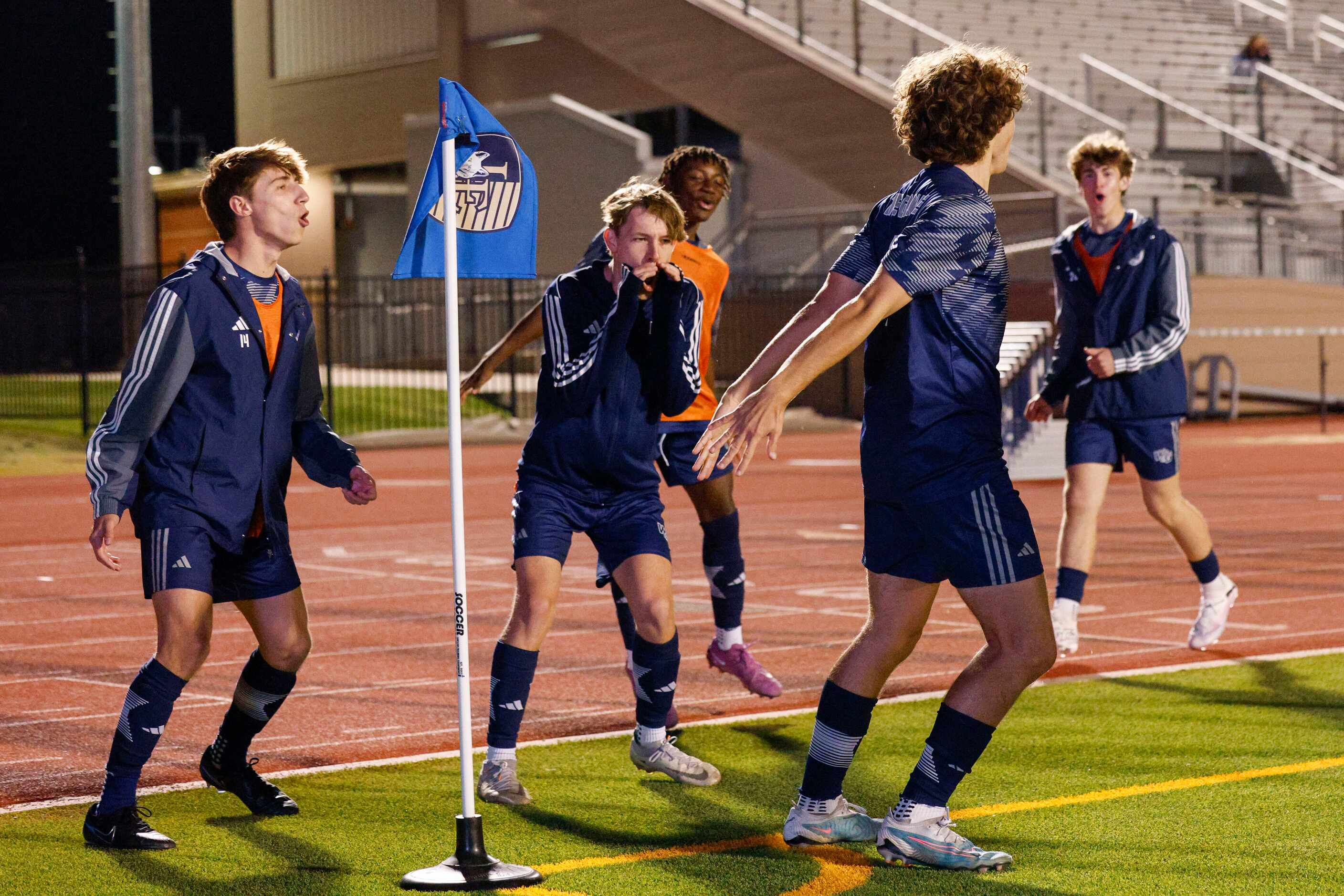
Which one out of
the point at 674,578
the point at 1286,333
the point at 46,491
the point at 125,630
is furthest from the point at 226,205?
the point at 1286,333

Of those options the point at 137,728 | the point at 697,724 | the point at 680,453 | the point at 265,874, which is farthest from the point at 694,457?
the point at 265,874

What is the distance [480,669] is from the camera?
8336 mm

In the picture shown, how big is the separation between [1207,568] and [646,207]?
13.1 feet

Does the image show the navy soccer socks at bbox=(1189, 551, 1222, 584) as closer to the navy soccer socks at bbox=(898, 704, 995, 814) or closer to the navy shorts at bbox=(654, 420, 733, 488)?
the navy shorts at bbox=(654, 420, 733, 488)

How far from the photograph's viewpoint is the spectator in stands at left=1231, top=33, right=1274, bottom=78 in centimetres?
3512

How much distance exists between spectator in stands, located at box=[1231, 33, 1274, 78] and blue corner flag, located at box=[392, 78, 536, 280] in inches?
1287

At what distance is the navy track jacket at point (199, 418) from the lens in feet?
16.6

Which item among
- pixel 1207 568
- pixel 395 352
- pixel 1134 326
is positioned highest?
pixel 1134 326

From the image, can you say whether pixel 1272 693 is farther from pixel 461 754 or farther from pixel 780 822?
pixel 461 754

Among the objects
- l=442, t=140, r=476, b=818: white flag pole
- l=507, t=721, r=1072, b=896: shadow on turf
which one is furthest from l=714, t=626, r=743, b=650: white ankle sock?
l=442, t=140, r=476, b=818: white flag pole

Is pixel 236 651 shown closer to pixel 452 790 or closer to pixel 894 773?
pixel 452 790

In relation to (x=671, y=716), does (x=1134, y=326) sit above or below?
above

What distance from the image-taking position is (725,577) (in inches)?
283

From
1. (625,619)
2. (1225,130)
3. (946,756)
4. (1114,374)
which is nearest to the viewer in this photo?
(946,756)
